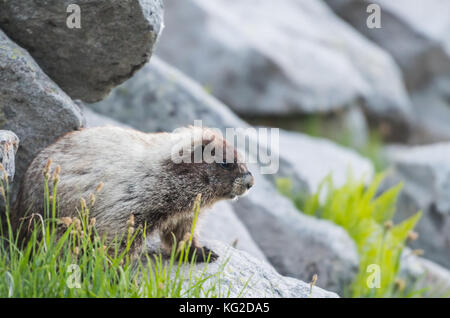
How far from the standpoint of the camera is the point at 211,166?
14.7 ft

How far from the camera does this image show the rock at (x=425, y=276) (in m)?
7.05

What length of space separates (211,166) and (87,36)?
1.29 m

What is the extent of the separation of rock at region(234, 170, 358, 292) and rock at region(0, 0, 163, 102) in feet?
8.19

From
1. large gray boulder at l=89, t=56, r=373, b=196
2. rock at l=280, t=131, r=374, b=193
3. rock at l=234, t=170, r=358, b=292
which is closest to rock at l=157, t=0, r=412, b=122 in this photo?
rock at l=280, t=131, r=374, b=193

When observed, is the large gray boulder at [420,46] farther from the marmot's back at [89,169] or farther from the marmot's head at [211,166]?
the marmot's back at [89,169]

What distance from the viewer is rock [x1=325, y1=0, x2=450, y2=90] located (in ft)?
46.7

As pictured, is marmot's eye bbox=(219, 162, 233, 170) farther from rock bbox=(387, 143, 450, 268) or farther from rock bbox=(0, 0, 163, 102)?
rock bbox=(387, 143, 450, 268)

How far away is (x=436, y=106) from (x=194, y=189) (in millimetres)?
11593

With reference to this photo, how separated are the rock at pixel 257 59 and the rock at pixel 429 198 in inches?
94.8

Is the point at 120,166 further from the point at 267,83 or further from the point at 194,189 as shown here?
the point at 267,83

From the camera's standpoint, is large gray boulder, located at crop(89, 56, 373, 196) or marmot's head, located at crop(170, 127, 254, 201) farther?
large gray boulder, located at crop(89, 56, 373, 196)

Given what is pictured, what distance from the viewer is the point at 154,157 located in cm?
441

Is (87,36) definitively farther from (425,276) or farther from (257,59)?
(257,59)

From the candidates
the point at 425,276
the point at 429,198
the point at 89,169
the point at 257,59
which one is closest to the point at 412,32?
the point at 257,59
